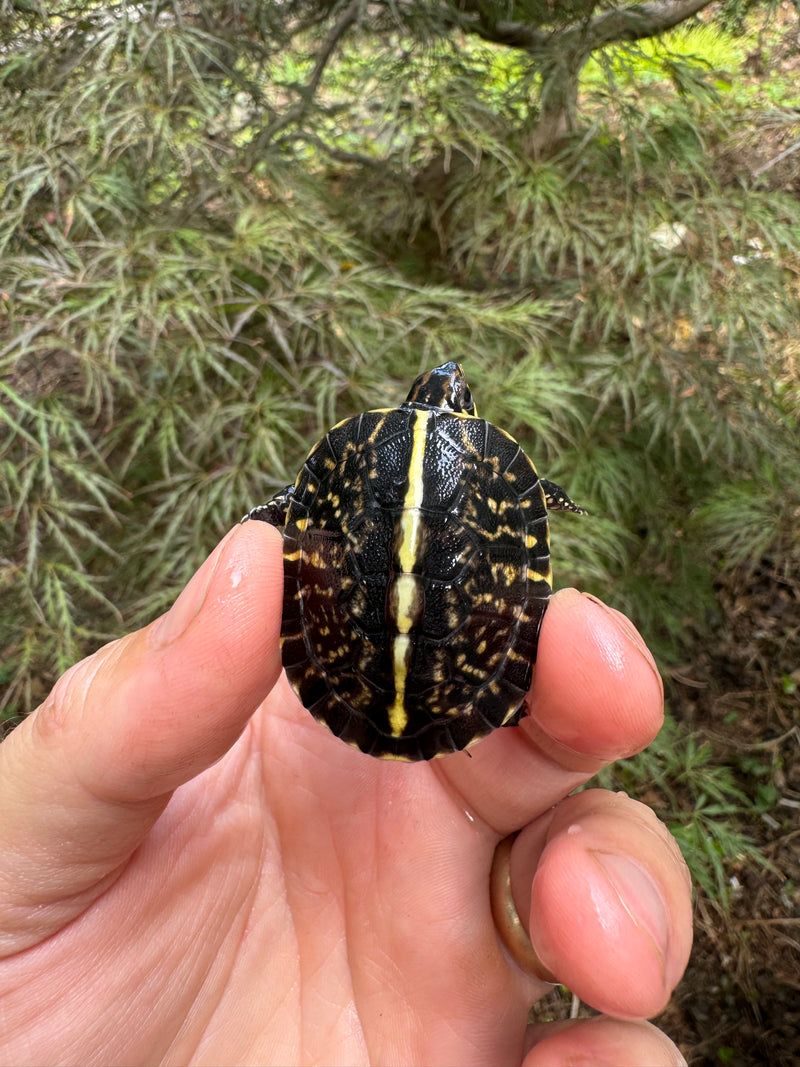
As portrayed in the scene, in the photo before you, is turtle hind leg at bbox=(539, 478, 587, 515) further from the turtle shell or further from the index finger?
the index finger

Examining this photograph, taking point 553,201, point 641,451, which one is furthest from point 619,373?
point 553,201

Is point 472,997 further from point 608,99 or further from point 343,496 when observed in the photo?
point 608,99

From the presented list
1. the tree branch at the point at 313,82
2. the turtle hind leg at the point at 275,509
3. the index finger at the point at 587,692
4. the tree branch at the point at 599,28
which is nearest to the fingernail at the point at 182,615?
the turtle hind leg at the point at 275,509

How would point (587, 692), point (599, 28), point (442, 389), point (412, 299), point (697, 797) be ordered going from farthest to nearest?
1. point (697, 797)
2. point (599, 28)
3. point (412, 299)
4. point (442, 389)
5. point (587, 692)

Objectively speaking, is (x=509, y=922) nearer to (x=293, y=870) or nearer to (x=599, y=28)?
(x=293, y=870)

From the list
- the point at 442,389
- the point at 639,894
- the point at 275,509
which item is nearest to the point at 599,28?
the point at 442,389
